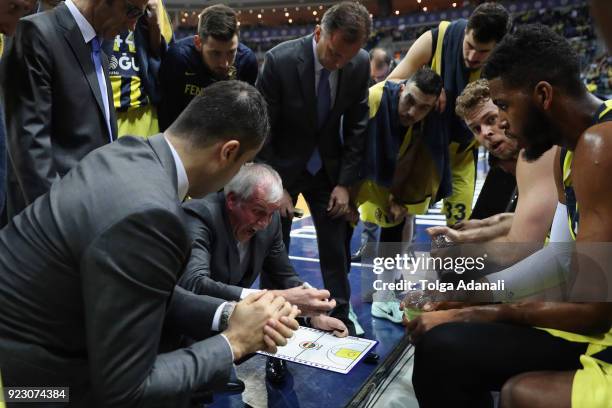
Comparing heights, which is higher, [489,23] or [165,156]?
[489,23]

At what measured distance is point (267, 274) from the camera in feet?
7.67

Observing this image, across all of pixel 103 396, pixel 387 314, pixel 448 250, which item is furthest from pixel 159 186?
pixel 387 314

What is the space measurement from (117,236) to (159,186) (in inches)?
5.8

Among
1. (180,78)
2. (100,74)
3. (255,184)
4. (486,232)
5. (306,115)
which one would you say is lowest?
(486,232)

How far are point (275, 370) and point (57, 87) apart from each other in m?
1.53

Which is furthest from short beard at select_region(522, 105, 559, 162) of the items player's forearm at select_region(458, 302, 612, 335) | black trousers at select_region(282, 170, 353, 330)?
black trousers at select_region(282, 170, 353, 330)

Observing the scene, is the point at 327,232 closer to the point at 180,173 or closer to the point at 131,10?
the point at 131,10

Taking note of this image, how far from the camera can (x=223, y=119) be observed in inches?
49.1

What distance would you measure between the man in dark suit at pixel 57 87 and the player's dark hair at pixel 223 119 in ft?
2.60

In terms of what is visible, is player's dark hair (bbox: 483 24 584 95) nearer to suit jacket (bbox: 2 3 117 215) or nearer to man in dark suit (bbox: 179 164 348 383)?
man in dark suit (bbox: 179 164 348 383)

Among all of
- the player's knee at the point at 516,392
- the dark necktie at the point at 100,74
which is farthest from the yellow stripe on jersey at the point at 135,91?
the player's knee at the point at 516,392

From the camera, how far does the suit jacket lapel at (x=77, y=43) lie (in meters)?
1.83

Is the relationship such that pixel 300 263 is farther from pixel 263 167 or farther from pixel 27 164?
pixel 27 164

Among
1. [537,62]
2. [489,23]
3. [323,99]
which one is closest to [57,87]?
[323,99]
